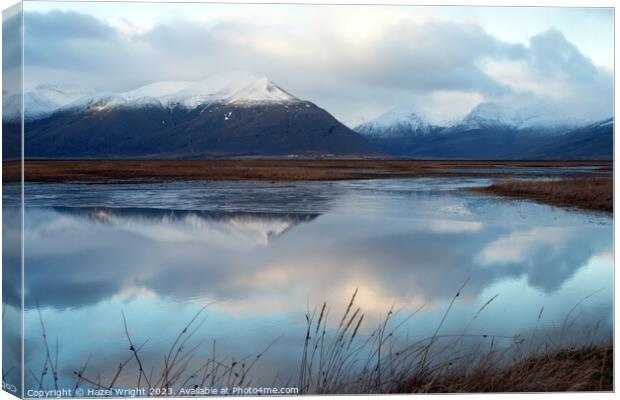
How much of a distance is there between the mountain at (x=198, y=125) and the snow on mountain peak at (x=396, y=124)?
0.17 metres

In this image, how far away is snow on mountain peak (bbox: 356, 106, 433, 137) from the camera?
611 centimetres

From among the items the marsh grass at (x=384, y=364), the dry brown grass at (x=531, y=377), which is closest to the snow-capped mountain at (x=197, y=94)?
the marsh grass at (x=384, y=364)

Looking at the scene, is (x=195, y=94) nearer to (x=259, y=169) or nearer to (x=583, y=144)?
(x=259, y=169)

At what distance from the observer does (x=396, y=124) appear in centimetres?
622

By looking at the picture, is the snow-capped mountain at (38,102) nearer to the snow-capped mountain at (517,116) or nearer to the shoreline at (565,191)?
the snow-capped mountain at (517,116)

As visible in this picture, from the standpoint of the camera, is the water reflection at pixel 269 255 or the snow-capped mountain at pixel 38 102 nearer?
the snow-capped mountain at pixel 38 102

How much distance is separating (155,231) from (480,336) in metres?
2.71

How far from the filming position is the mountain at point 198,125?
5.64 meters

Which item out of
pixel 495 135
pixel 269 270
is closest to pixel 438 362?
pixel 269 270

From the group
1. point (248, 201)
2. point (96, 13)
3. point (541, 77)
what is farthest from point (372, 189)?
point (96, 13)

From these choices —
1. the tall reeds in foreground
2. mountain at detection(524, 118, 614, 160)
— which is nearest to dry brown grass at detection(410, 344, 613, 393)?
the tall reeds in foreground

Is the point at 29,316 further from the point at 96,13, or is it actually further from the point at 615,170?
the point at 615,170

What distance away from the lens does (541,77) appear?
229 inches

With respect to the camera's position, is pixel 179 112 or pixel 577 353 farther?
pixel 179 112
